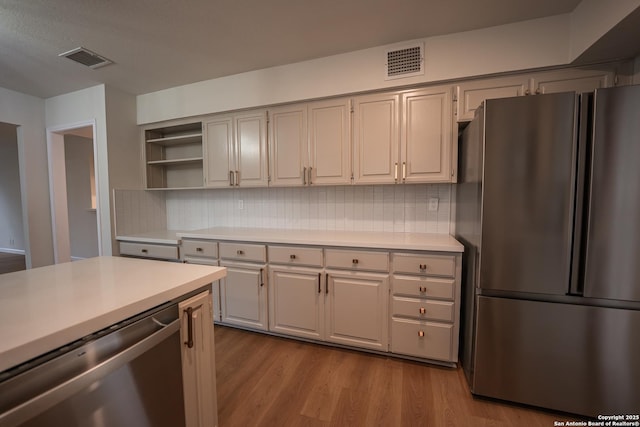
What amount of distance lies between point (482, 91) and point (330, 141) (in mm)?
1226

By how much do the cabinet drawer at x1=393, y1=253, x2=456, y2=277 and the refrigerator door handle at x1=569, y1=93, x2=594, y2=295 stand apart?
0.61m

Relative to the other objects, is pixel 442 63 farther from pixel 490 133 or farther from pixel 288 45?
pixel 288 45

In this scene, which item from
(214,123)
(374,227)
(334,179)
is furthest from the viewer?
(214,123)

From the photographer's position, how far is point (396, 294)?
195 cm

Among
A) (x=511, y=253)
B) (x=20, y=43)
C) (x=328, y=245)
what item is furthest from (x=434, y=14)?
(x=20, y=43)

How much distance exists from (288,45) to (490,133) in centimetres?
166

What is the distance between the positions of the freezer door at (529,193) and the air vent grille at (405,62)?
2.57 feet

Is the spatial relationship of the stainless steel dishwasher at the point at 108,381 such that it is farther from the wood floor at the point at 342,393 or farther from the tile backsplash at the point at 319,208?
the tile backsplash at the point at 319,208

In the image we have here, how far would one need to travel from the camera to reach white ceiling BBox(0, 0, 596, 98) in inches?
66.9

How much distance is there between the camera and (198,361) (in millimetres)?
1168

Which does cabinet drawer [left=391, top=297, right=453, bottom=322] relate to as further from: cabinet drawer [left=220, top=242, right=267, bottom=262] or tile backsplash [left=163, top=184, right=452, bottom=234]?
cabinet drawer [left=220, top=242, right=267, bottom=262]

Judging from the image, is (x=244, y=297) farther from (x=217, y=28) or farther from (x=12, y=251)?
(x=12, y=251)

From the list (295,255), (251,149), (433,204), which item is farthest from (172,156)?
(433,204)

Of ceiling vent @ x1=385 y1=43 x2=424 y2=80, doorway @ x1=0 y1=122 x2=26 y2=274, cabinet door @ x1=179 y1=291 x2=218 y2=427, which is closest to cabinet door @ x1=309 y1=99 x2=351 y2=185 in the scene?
ceiling vent @ x1=385 y1=43 x2=424 y2=80
